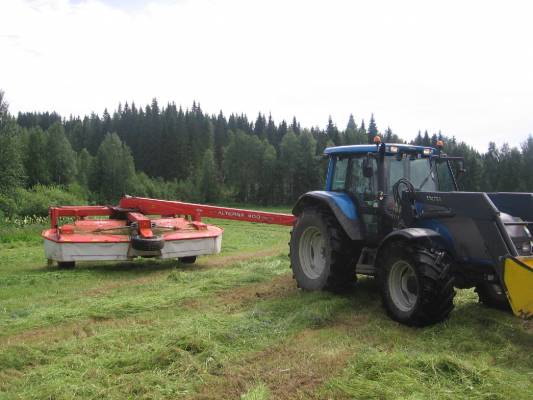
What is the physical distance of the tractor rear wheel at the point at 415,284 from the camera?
530cm

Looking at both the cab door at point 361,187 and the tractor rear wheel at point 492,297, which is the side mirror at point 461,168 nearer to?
the cab door at point 361,187

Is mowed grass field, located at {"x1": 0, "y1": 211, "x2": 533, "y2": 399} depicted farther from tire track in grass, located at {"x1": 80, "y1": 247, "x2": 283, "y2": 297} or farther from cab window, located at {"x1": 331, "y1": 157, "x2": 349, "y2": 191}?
cab window, located at {"x1": 331, "y1": 157, "x2": 349, "y2": 191}

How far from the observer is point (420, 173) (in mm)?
7043

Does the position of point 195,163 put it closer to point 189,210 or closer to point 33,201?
point 33,201

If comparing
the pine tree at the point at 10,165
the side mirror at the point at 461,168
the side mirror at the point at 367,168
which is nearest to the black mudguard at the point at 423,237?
the side mirror at the point at 367,168

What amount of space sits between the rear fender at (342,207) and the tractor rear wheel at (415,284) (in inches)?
35.7

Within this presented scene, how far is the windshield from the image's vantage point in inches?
268

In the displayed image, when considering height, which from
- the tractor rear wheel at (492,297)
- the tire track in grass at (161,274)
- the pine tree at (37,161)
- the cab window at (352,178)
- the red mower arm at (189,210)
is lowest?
the tire track in grass at (161,274)

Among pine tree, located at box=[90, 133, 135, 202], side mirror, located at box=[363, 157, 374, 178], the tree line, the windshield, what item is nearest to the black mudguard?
side mirror, located at box=[363, 157, 374, 178]

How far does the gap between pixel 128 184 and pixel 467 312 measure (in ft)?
189

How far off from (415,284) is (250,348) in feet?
6.30

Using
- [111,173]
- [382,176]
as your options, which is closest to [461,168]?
[382,176]

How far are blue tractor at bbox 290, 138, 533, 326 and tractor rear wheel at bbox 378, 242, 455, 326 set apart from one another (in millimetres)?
10

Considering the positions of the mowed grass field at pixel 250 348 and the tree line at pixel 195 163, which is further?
the tree line at pixel 195 163
